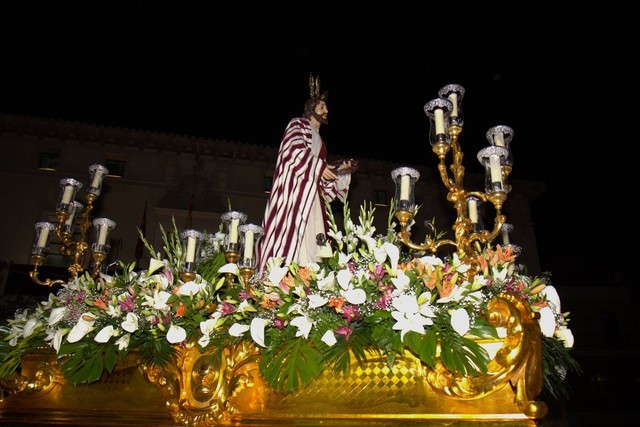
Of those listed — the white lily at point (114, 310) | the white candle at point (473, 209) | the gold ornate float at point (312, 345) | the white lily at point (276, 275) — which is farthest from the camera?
the white candle at point (473, 209)

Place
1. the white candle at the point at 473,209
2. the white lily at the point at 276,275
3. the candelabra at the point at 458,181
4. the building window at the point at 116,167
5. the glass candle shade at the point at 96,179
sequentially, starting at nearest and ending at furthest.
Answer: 1. the white lily at the point at 276,275
2. the candelabra at the point at 458,181
3. the white candle at the point at 473,209
4. the glass candle shade at the point at 96,179
5. the building window at the point at 116,167

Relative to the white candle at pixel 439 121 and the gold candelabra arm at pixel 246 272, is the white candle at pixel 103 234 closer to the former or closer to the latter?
the gold candelabra arm at pixel 246 272

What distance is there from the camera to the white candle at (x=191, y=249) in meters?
3.63

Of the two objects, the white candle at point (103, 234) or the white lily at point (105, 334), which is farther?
the white candle at point (103, 234)

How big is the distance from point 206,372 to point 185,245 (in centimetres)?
126

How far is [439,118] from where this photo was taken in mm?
3912

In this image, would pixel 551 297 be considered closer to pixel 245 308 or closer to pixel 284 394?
pixel 284 394

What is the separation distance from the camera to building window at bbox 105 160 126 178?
74.2 feet

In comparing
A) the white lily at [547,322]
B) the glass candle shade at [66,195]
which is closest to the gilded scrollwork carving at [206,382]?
the white lily at [547,322]

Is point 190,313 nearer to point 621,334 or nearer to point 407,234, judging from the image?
point 407,234

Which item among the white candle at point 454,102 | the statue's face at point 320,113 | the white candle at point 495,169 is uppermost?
the statue's face at point 320,113

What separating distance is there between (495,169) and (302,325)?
1885 millimetres

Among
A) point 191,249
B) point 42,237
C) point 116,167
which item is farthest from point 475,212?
point 116,167

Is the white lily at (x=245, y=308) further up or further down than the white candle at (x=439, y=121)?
further down
